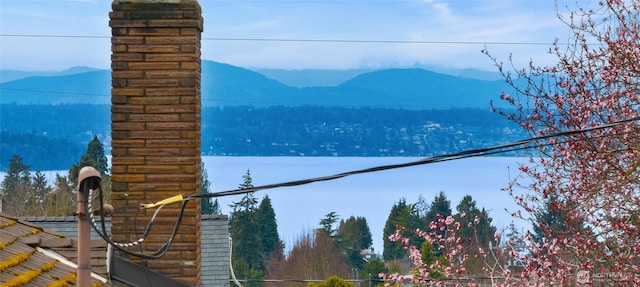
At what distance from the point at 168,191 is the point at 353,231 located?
4342 cm

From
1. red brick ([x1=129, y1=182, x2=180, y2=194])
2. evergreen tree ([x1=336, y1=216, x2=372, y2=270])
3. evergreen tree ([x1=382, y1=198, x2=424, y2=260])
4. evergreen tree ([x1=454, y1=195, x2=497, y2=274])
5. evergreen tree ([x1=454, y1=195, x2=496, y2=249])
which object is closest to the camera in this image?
red brick ([x1=129, y1=182, x2=180, y2=194])

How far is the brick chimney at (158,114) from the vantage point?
626 centimetres

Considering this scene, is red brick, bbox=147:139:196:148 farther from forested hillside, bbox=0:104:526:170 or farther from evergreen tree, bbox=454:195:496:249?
evergreen tree, bbox=454:195:496:249

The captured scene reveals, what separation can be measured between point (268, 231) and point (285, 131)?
710 cm

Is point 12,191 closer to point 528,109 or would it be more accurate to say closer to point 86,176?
point 528,109

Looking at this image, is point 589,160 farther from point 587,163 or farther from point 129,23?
point 129,23

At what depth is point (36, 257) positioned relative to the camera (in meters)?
5.36

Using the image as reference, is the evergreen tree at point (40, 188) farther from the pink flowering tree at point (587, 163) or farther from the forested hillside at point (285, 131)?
the pink flowering tree at point (587, 163)

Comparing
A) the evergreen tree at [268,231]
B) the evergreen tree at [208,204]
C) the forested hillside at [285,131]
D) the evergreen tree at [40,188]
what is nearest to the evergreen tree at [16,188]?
the evergreen tree at [40,188]

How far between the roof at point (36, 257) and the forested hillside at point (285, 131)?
18.1 meters

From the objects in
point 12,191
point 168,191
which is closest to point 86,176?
point 168,191

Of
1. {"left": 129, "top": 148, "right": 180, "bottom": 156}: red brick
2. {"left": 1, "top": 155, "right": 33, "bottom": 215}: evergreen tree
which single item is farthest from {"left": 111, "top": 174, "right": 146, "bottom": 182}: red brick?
{"left": 1, "top": 155, "right": 33, "bottom": 215}: evergreen tree

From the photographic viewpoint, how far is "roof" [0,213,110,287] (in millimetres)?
4723

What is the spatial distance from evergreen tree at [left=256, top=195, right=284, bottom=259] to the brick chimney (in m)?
39.9
